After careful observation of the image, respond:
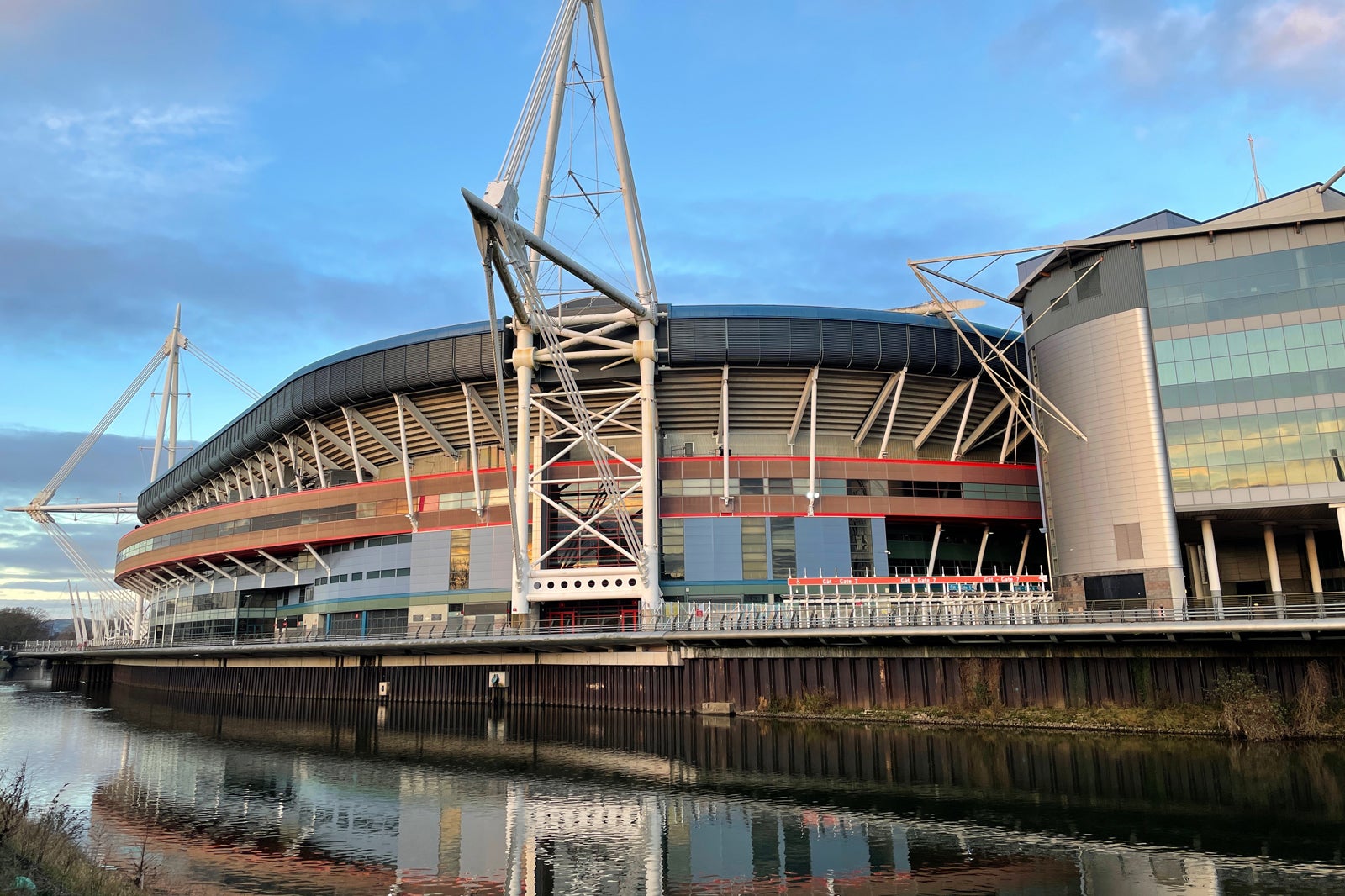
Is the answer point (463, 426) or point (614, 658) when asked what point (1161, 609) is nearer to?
point (614, 658)

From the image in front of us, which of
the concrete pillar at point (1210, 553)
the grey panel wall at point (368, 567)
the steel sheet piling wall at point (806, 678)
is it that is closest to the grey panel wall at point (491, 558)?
the grey panel wall at point (368, 567)

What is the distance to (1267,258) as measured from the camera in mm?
40281

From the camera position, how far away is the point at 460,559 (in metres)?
60.7

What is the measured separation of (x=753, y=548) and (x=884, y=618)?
55.7 feet

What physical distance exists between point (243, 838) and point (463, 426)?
137 ft

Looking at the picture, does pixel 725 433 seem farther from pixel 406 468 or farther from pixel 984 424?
pixel 406 468

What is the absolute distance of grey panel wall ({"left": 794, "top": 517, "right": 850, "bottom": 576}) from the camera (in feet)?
186

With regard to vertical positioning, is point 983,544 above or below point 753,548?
above

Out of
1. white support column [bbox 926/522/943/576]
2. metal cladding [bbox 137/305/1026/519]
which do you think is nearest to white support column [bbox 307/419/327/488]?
metal cladding [bbox 137/305/1026/519]

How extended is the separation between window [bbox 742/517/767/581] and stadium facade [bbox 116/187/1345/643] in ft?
0.50

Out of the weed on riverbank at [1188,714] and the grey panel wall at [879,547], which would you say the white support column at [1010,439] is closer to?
the grey panel wall at [879,547]

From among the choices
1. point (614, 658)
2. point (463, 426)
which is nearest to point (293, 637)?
point (463, 426)

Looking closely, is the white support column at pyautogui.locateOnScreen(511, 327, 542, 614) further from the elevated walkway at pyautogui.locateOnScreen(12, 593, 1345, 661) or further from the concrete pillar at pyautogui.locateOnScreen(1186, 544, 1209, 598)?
the concrete pillar at pyautogui.locateOnScreen(1186, 544, 1209, 598)

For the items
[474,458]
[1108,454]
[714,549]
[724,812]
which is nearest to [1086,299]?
[1108,454]
